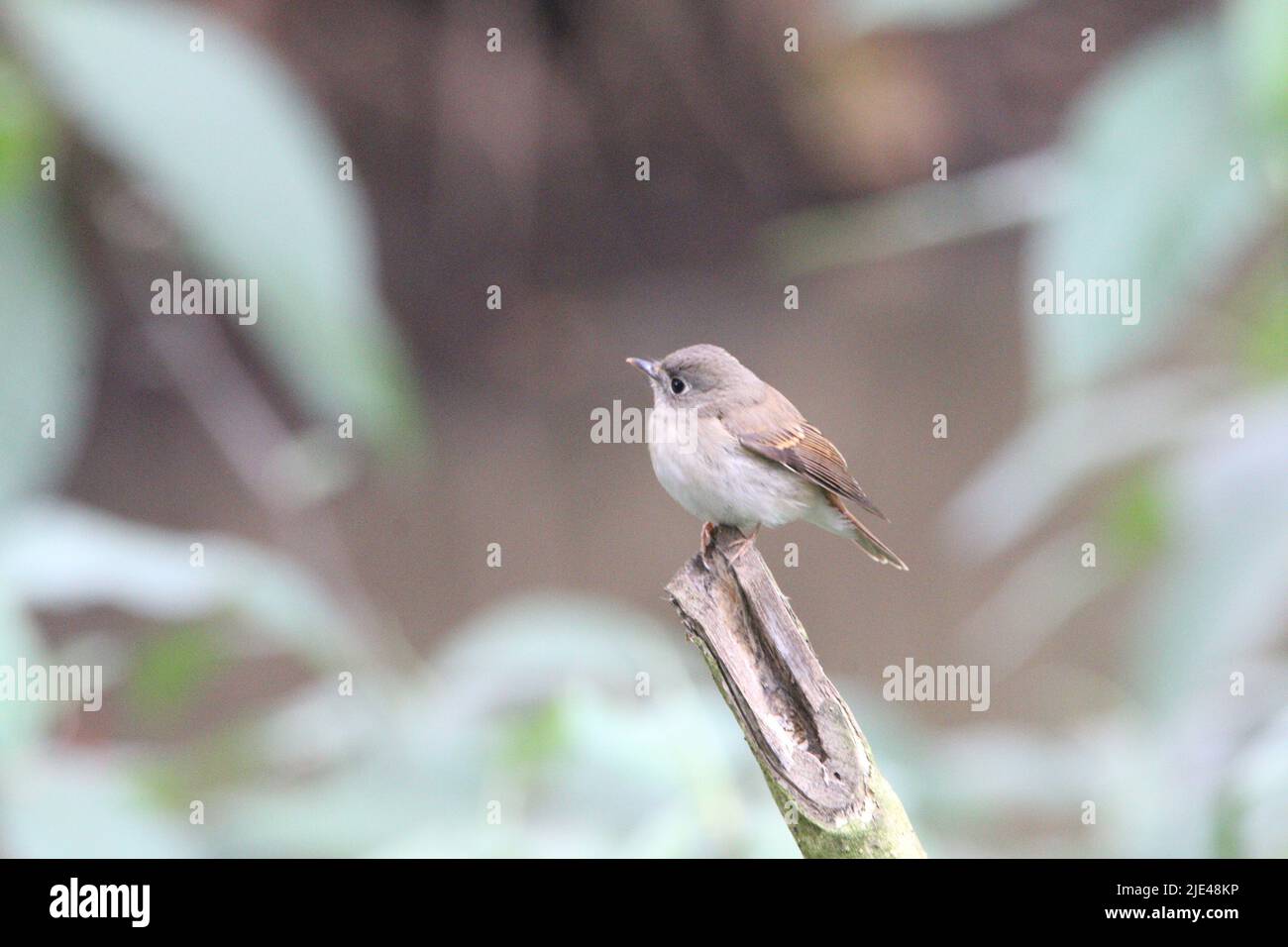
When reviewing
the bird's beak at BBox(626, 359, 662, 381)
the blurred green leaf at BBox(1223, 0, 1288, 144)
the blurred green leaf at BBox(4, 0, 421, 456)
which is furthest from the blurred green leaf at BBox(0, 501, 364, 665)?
the blurred green leaf at BBox(1223, 0, 1288, 144)

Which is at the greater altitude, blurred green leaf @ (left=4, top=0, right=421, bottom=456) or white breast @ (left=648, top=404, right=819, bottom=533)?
blurred green leaf @ (left=4, top=0, right=421, bottom=456)

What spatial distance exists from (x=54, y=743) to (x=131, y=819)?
1.22 meters

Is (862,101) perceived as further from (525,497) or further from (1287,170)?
(1287,170)

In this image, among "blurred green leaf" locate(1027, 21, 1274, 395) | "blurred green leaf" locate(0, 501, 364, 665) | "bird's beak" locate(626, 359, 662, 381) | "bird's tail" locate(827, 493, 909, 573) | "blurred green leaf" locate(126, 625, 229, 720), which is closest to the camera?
"blurred green leaf" locate(1027, 21, 1274, 395)

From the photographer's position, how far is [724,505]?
367 centimetres

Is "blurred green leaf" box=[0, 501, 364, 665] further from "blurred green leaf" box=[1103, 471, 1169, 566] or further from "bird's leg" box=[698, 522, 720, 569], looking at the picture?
"blurred green leaf" box=[1103, 471, 1169, 566]

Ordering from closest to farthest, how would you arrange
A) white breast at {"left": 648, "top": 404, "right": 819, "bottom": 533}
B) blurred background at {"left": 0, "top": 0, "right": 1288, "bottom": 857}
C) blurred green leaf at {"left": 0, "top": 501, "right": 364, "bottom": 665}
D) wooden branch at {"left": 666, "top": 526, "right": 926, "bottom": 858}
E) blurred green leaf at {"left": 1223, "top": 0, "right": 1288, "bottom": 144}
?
wooden branch at {"left": 666, "top": 526, "right": 926, "bottom": 858} → blurred green leaf at {"left": 1223, "top": 0, "right": 1288, "bottom": 144} → blurred background at {"left": 0, "top": 0, "right": 1288, "bottom": 857} → blurred green leaf at {"left": 0, "top": 501, "right": 364, "bottom": 665} → white breast at {"left": 648, "top": 404, "right": 819, "bottom": 533}

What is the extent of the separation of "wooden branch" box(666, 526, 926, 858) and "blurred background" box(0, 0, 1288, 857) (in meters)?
0.51

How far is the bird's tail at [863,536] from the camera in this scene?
3902 mm

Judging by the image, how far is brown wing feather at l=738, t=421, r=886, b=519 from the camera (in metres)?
3.68

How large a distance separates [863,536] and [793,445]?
45 centimetres

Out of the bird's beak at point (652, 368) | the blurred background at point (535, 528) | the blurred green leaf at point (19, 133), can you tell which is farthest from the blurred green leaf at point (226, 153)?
the bird's beak at point (652, 368)

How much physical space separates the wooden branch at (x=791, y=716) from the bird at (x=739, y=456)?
1.08 m

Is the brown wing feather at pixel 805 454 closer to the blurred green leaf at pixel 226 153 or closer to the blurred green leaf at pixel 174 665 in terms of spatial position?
the blurred green leaf at pixel 226 153
